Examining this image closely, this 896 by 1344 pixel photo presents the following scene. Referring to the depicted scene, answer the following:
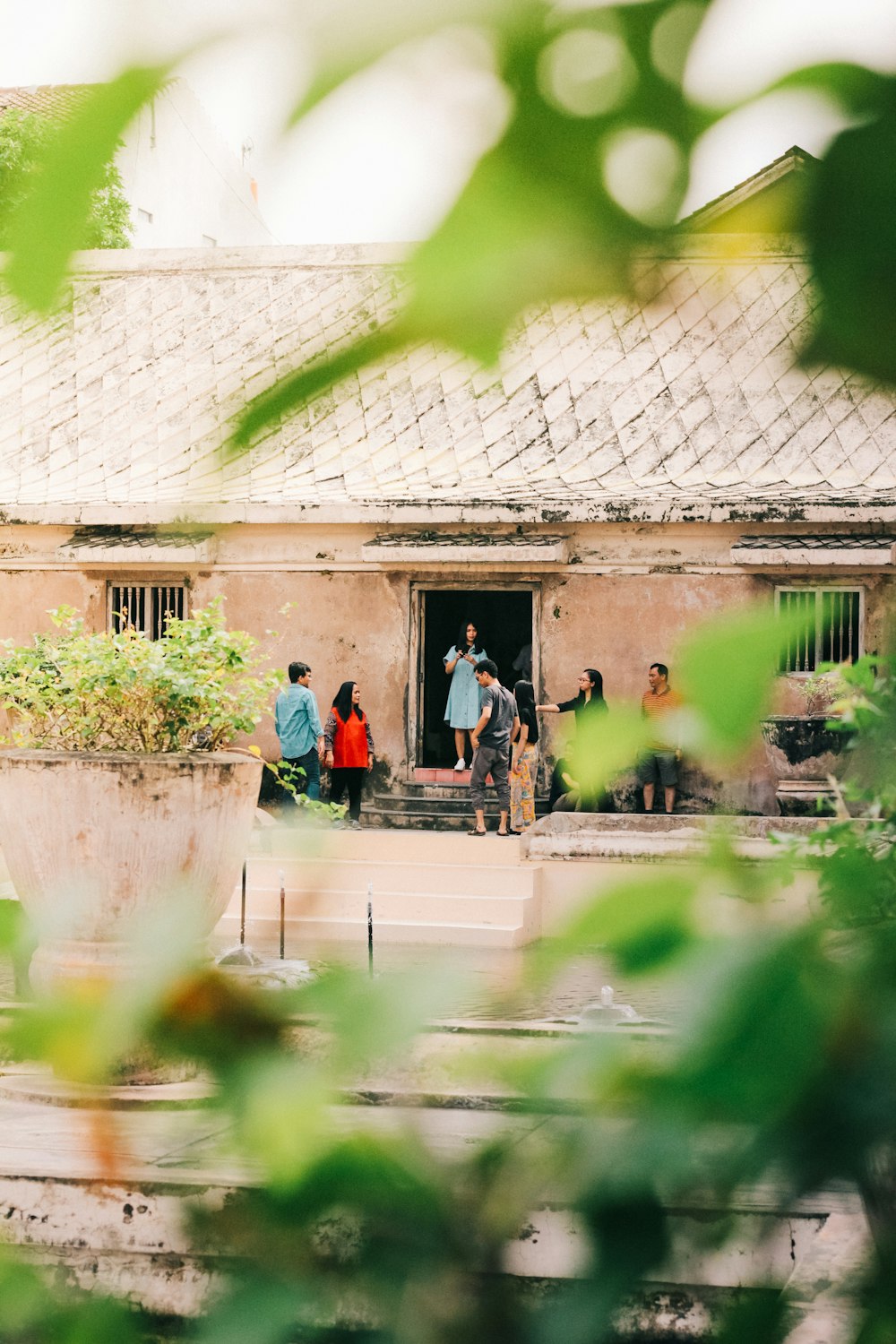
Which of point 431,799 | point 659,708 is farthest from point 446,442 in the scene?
point 659,708

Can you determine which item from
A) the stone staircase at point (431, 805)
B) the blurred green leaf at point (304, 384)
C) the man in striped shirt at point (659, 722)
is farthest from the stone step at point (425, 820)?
the blurred green leaf at point (304, 384)

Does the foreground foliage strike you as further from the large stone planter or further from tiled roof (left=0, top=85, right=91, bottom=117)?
the large stone planter

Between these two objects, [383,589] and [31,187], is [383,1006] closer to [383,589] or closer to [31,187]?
[31,187]

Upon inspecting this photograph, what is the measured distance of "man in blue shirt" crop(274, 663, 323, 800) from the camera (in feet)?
40.7

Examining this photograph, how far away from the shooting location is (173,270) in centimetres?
1698

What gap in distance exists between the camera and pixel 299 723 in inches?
492

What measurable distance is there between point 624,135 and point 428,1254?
406 millimetres

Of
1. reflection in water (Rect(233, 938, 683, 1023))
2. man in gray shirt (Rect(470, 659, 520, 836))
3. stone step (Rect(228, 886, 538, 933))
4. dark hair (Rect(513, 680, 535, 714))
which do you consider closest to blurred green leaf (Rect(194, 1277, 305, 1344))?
reflection in water (Rect(233, 938, 683, 1023))

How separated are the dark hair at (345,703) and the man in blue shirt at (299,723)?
393 millimetres

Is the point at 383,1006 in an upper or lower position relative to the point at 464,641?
lower

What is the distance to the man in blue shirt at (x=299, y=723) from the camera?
12414mm

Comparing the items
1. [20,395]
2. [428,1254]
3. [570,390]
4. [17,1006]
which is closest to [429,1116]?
[428,1254]

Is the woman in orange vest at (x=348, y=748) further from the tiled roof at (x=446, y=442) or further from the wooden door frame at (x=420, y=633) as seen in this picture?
the tiled roof at (x=446, y=442)

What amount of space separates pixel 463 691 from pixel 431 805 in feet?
3.46
